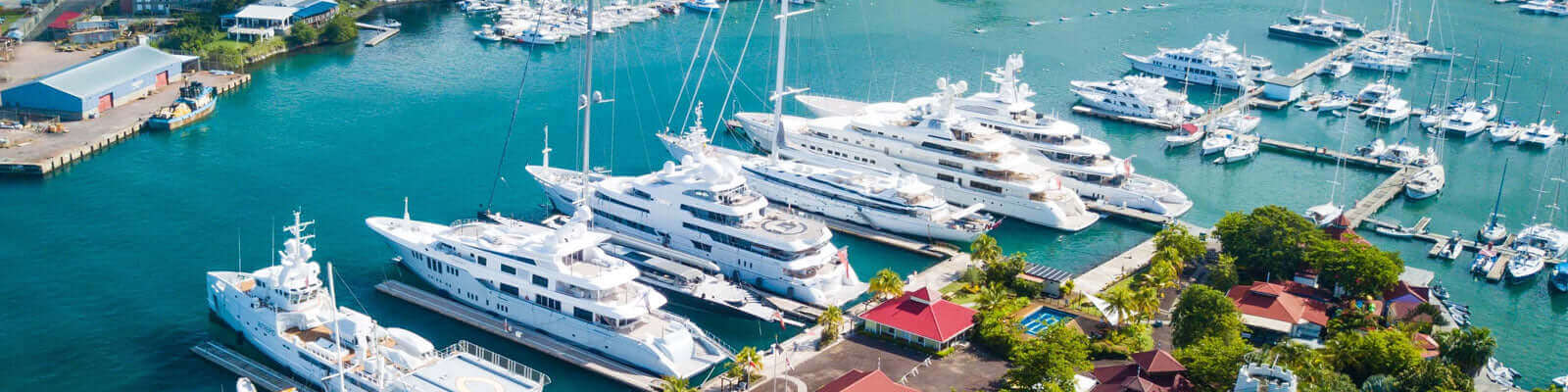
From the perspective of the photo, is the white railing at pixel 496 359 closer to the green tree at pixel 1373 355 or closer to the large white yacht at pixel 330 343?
the large white yacht at pixel 330 343

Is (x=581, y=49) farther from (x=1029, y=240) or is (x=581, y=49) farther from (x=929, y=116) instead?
(x=1029, y=240)

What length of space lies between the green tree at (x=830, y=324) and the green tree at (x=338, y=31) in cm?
8068

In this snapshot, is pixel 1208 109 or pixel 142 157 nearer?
pixel 142 157

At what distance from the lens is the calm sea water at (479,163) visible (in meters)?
61.2

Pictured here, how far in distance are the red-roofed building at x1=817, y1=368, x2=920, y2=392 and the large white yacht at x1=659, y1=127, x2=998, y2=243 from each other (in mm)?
24773

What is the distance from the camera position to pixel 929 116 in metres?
84.0

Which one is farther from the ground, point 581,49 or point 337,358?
point 581,49

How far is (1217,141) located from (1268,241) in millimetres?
30671

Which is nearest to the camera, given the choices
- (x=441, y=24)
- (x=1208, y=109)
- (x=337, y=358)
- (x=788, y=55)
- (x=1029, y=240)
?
(x=337, y=358)

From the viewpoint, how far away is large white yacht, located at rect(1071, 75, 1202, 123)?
106 metres

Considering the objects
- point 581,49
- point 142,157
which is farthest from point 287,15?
point 142,157

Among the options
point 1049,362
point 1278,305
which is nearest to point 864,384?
point 1049,362

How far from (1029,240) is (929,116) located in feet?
37.8

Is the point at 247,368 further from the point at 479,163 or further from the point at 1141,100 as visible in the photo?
the point at 1141,100
